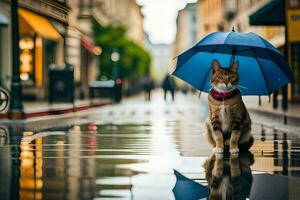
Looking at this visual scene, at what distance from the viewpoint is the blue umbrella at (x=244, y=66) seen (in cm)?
1027

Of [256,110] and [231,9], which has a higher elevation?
[231,9]

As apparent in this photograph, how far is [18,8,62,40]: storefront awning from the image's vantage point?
34.3m

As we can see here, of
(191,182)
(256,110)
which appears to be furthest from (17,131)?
(256,110)

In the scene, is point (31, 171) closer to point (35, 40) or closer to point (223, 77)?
point (223, 77)

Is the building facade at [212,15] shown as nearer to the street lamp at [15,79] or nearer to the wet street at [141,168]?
the street lamp at [15,79]

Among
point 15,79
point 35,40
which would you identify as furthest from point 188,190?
point 35,40

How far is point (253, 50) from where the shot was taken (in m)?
10.4

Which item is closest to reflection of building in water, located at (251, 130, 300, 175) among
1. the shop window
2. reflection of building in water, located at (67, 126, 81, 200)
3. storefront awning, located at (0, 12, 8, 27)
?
reflection of building in water, located at (67, 126, 81, 200)

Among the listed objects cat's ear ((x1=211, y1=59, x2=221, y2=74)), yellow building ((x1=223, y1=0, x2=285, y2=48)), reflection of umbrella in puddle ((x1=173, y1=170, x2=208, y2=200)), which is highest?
yellow building ((x1=223, y1=0, x2=285, y2=48))

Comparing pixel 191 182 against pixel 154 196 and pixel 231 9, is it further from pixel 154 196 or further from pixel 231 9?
pixel 231 9

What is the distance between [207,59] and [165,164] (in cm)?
222

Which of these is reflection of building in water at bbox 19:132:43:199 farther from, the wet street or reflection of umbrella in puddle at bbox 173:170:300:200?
reflection of umbrella in puddle at bbox 173:170:300:200

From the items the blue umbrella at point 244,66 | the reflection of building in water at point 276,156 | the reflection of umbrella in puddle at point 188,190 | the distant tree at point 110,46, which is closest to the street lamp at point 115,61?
the distant tree at point 110,46

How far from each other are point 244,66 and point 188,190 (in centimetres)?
401
